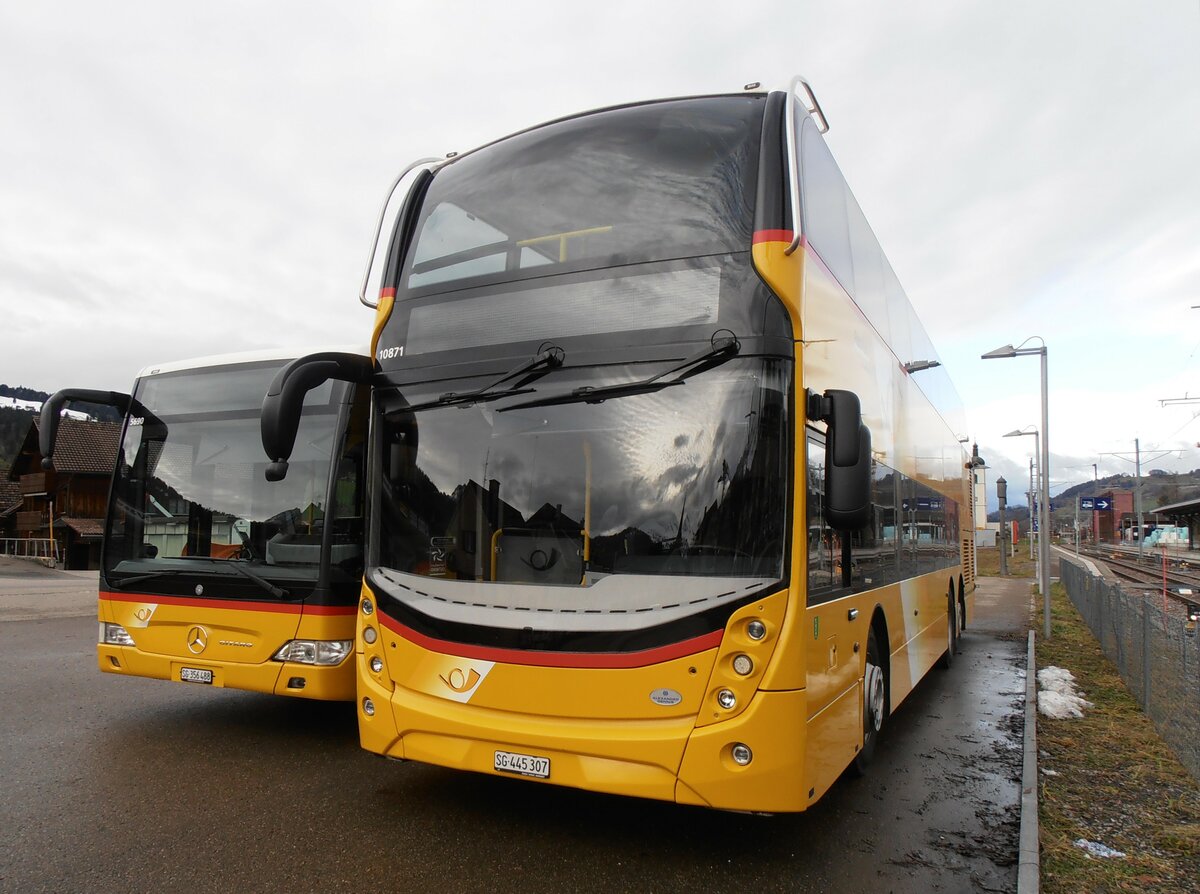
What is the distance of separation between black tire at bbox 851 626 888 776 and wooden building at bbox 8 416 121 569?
44.0m

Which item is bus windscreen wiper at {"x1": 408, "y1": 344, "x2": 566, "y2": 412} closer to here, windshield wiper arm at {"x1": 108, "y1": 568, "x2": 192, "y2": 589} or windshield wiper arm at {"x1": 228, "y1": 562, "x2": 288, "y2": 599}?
windshield wiper arm at {"x1": 228, "y1": 562, "x2": 288, "y2": 599}

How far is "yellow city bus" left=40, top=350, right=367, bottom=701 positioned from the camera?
20.6 feet

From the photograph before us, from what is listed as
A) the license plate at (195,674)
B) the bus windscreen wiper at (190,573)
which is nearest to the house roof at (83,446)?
the bus windscreen wiper at (190,573)

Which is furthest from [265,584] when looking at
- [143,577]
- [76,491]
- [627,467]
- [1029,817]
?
[76,491]

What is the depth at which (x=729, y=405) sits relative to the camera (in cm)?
438

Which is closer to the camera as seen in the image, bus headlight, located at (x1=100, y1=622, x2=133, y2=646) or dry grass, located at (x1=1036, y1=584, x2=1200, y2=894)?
dry grass, located at (x1=1036, y1=584, x2=1200, y2=894)

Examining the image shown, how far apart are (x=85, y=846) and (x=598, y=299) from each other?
12.7 feet

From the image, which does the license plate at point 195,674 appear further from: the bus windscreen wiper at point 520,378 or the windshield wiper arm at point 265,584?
the bus windscreen wiper at point 520,378

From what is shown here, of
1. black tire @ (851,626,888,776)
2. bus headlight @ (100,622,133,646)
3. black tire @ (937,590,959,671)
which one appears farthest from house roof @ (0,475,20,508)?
black tire @ (851,626,888,776)

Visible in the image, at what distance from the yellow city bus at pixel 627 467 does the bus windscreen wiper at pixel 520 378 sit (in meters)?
0.01

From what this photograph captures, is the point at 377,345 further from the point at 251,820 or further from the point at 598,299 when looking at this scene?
the point at 251,820

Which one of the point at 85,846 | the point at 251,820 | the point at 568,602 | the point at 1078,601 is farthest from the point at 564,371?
the point at 1078,601

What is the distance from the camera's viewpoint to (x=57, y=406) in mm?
6801

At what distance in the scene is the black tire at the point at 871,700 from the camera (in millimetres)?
5900
